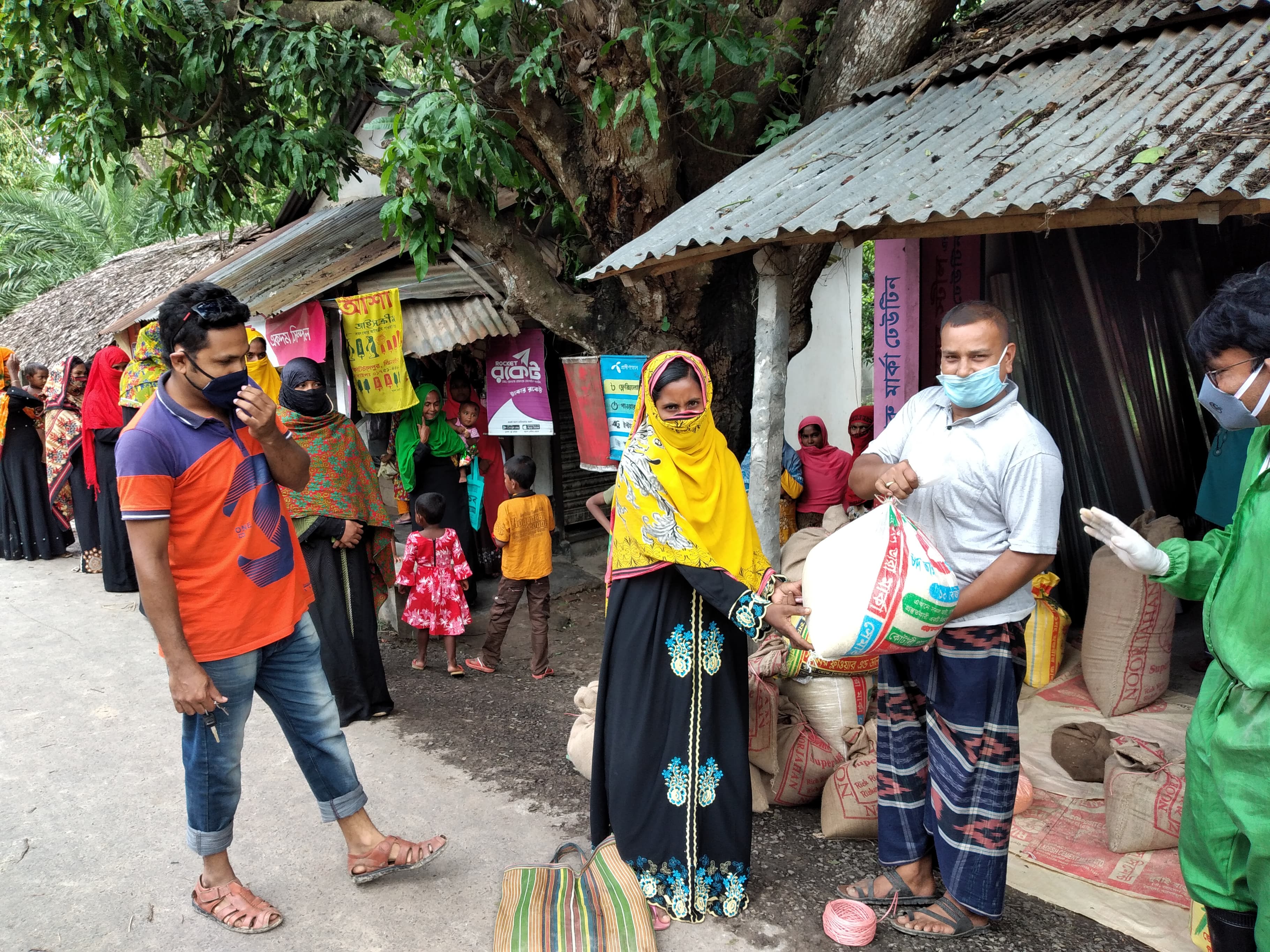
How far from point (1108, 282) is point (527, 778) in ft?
13.8

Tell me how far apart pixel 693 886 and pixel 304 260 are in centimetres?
637

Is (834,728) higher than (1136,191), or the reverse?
(1136,191)

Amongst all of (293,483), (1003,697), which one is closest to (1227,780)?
(1003,697)

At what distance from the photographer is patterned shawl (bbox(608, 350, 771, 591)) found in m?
2.85

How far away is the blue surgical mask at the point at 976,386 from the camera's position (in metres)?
2.68

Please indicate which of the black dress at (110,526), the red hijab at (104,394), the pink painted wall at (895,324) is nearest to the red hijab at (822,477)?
the pink painted wall at (895,324)

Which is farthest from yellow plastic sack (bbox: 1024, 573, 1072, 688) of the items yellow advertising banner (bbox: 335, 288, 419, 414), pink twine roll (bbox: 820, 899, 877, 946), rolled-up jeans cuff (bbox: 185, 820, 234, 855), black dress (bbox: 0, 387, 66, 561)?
black dress (bbox: 0, 387, 66, 561)

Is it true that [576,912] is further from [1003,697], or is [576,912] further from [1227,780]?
[1227,780]

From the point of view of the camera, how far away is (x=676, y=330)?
214 inches

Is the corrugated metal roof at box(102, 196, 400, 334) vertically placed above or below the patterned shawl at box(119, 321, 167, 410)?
above

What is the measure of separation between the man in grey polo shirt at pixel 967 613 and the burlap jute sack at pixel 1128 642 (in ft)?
6.02

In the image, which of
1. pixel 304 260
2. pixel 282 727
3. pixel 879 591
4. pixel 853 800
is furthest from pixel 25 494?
pixel 879 591

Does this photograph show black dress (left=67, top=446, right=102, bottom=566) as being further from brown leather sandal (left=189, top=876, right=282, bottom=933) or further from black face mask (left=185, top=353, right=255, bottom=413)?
black face mask (left=185, top=353, right=255, bottom=413)

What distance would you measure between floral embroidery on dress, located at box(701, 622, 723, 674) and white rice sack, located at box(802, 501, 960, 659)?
42 centimetres
